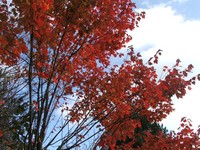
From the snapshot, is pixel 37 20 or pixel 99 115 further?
pixel 99 115

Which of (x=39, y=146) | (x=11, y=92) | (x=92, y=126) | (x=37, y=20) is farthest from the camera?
(x=11, y=92)

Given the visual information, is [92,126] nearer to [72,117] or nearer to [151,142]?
[72,117]

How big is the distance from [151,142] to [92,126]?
11.2 ft

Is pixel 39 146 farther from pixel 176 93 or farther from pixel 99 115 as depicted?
pixel 176 93

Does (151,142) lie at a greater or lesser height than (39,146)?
greater

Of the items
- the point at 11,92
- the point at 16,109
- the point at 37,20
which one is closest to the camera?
the point at 37,20

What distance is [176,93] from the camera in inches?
350

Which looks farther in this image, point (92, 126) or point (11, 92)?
point (11, 92)

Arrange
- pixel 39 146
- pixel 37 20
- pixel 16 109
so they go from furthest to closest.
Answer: pixel 16 109 → pixel 39 146 → pixel 37 20

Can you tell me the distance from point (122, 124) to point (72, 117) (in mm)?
1490

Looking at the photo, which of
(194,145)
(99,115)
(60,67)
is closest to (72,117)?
(99,115)

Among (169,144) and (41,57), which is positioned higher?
(41,57)

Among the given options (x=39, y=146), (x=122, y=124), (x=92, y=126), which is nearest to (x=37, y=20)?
(x=39, y=146)

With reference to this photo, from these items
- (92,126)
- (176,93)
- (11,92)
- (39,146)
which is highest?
(11,92)
